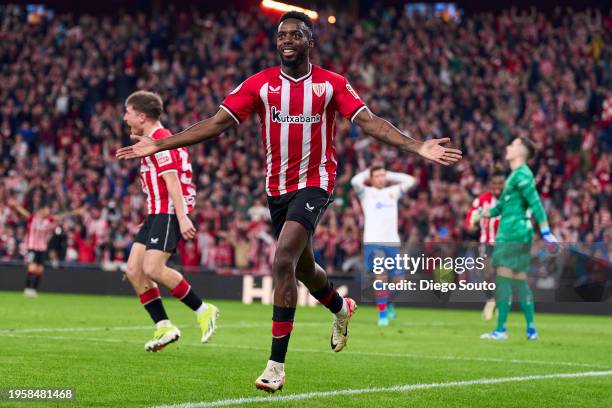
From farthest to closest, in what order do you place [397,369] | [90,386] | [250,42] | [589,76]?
[250,42] < [589,76] < [397,369] < [90,386]

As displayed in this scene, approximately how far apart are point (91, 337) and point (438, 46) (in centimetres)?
1879

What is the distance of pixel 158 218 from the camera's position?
403 inches

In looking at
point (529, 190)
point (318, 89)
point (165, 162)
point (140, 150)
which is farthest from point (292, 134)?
point (529, 190)

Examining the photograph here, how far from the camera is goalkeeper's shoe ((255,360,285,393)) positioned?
6.77m

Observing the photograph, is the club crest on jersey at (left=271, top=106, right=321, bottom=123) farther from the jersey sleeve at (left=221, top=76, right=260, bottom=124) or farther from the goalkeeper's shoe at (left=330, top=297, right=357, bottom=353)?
the goalkeeper's shoe at (left=330, top=297, right=357, bottom=353)

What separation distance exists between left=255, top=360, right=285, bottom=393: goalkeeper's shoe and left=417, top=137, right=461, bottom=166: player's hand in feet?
5.21

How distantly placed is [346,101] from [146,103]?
340 cm

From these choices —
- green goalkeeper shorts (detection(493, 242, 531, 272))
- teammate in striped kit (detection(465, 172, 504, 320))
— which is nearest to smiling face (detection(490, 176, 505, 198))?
teammate in striped kit (detection(465, 172, 504, 320))

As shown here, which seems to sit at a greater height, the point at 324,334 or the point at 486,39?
the point at 486,39

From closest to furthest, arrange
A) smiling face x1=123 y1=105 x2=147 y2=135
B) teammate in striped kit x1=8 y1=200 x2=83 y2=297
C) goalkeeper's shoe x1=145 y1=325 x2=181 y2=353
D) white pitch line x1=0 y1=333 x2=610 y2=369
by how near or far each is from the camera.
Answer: goalkeeper's shoe x1=145 y1=325 x2=181 y2=353 < white pitch line x1=0 y1=333 x2=610 y2=369 < smiling face x1=123 y1=105 x2=147 y2=135 < teammate in striped kit x1=8 y1=200 x2=83 y2=297

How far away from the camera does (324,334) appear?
12859 millimetres

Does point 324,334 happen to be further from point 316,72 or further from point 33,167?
point 33,167

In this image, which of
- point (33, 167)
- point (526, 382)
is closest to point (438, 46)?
point (33, 167)

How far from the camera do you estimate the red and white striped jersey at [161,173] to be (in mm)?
10094
